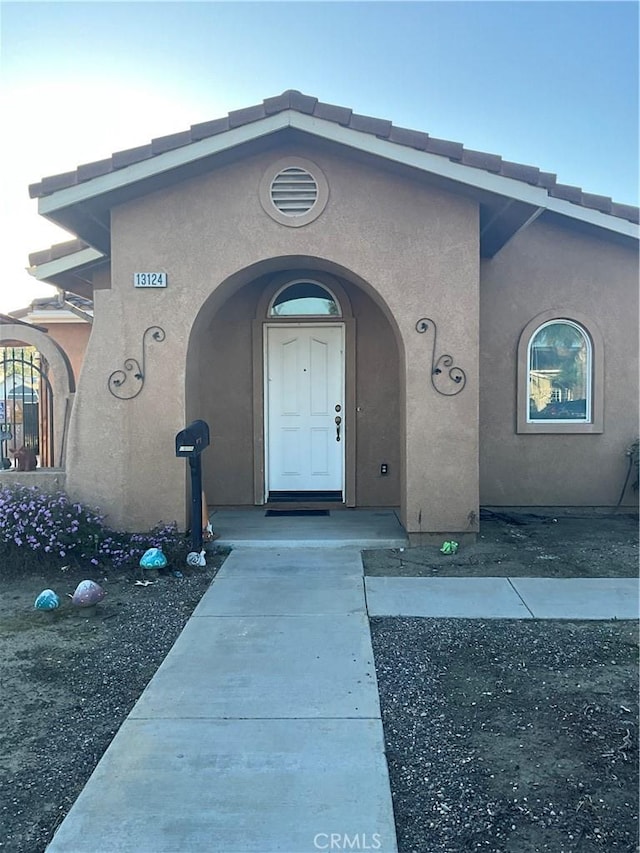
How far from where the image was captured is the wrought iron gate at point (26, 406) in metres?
9.23

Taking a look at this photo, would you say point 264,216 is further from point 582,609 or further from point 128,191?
point 582,609

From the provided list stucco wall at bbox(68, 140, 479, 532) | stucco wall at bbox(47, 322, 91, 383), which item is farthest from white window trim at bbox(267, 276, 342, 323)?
stucco wall at bbox(47, 322, 91, 383)

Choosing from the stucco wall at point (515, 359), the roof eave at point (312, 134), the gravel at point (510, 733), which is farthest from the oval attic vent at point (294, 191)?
the gravel at point (510, 733)

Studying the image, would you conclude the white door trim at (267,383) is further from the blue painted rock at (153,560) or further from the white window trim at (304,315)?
the blue painted rock at (153,560)

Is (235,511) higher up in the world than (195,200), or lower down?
lower down

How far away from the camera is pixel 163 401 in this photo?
7270 mm

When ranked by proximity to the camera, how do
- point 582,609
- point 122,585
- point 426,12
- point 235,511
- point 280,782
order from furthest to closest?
1. point 235,511
2. point 426,12
3. point 122,585
4. point 582,609
5. point 280,782

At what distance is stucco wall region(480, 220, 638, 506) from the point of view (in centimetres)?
895

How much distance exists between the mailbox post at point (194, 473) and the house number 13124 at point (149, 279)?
1.61 meters

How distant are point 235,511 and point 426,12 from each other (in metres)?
6.69

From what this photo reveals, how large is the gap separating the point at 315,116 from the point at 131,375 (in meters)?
3.29

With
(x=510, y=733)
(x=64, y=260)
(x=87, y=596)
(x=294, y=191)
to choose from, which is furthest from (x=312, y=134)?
(x=510, y=733)

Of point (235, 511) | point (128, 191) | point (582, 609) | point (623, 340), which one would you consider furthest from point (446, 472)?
point (128, 191)

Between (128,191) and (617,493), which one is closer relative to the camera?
(128,191)
